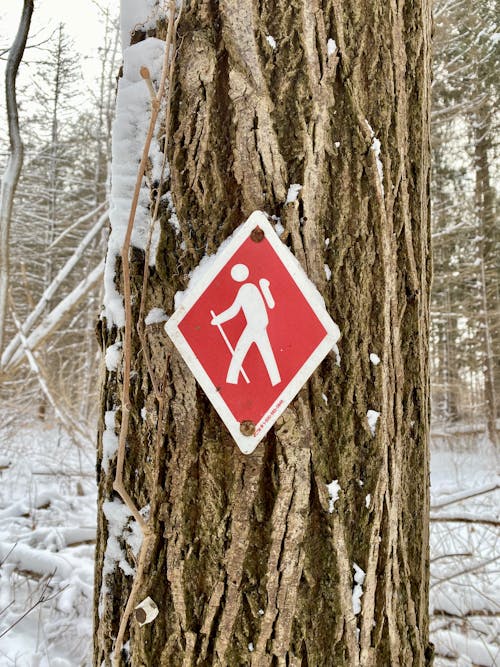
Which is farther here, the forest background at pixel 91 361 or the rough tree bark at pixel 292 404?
the forest background at pixel 91 361

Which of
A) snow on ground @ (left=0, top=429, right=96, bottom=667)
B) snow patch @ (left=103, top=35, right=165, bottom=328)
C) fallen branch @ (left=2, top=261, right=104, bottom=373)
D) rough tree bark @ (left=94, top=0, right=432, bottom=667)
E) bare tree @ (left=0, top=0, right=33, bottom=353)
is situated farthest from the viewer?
fallen branch @ (left=2, top=261, right=104, bottom=373)

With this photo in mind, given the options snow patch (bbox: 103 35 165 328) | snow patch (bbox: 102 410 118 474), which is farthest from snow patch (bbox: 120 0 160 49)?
snow patch (bbox: 102 410 118 474)

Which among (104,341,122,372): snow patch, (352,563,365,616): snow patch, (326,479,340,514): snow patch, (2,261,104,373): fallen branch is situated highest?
(2,261,104,373): fallen branch

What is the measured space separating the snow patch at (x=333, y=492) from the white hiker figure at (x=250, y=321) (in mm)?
184

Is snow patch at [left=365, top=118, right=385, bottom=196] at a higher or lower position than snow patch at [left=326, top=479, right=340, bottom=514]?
higher

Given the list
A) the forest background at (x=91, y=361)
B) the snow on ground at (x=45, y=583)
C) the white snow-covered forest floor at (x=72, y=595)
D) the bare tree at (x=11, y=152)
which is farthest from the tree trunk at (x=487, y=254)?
the bare tree at (x=11, y=152)

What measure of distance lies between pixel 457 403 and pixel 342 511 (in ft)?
45.0

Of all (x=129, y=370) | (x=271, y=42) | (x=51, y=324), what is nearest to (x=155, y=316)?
(x=129, y=370)

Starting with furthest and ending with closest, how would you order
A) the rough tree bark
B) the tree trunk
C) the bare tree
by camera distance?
the tree trunk → the bare tree → the rough tree bark

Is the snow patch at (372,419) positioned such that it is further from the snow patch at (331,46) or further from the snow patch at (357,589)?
the snow patch at (331,46)

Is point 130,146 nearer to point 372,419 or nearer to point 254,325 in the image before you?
point 254,325

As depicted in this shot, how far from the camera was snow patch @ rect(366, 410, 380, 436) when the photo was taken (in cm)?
83

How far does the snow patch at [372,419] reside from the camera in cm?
83

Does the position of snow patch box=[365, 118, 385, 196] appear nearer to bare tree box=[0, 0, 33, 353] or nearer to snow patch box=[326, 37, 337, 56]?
snow patch box=[326, 37, 337, 56]
